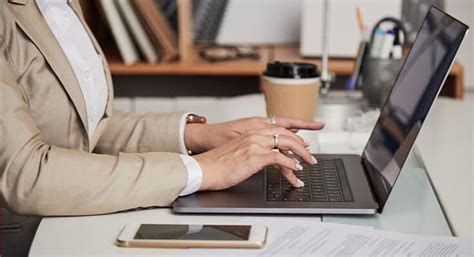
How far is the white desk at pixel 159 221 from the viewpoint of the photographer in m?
1.16

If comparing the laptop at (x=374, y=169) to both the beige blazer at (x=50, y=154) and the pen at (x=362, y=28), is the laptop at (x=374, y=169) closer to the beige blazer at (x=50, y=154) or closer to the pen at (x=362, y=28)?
the beige blazer at (x=50, y=154)

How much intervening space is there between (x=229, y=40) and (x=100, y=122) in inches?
67.0

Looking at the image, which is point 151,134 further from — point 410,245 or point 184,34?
point 184,34

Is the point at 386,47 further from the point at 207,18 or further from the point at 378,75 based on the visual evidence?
the point at 207,18

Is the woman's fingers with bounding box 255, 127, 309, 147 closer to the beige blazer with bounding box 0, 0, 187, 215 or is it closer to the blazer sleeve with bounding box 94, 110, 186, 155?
the beige blazer with bounding box 0, 0, 187, 215

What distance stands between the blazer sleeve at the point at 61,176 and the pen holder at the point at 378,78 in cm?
92

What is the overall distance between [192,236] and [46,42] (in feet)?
1.53

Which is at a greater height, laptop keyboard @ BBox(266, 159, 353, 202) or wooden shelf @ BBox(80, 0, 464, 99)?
laptop keyboard @ BBox(266, 159, 353, 202)

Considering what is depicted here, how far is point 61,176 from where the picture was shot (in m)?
1.25

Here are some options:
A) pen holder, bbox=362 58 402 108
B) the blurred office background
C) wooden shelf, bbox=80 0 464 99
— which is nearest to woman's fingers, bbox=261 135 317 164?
pen holder, bbox=362 58 402 108

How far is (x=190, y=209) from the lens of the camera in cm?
128

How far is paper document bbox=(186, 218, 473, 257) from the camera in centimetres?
113

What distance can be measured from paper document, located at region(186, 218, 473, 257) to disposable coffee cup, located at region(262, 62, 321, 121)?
2.11ft

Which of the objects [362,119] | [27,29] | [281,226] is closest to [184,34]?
[362,119]
